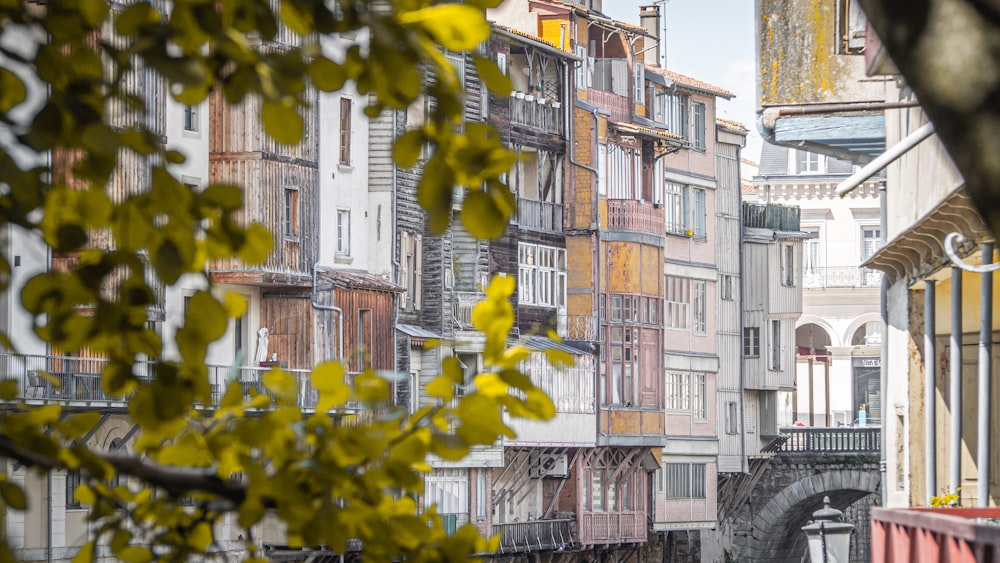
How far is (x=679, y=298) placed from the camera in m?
59.8

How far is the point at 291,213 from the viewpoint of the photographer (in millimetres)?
41094

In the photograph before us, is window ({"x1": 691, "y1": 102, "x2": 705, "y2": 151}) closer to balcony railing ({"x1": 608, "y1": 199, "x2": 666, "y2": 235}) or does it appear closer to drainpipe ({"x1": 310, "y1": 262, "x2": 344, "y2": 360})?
balcony railing ({"x1": 608, "y1": 199, "x2": 666, "y2": 235})

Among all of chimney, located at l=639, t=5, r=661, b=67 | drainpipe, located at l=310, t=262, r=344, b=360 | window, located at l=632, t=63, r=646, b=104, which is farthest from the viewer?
chimney, located at l=639, t=5, r=661, b=67

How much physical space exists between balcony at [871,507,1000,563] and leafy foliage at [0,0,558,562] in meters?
4.90

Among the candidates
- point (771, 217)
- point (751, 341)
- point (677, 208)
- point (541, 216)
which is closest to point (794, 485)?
point (751, 341)

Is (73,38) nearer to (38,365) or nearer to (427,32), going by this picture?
(427,32)

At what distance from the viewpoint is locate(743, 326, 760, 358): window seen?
2511 inches

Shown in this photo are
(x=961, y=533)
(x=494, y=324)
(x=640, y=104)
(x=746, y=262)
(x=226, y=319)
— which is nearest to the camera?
(x=226, y=319)

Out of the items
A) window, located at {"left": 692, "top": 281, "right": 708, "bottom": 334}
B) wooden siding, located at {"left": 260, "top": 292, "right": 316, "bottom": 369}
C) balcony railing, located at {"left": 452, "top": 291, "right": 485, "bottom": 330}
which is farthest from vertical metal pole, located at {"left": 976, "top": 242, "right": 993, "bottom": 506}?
window, located at {"left": 692, "top": 281, "right": 708, "bottom": 334}

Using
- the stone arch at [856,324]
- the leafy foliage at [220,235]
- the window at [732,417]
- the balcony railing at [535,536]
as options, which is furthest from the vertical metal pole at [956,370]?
the stone arch at [856,324]

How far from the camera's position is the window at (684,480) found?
57.8 metres

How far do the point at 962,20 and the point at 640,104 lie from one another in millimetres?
54759

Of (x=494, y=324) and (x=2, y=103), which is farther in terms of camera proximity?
(x=494, y=324)

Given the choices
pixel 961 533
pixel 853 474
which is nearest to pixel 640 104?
pixel 853 474
